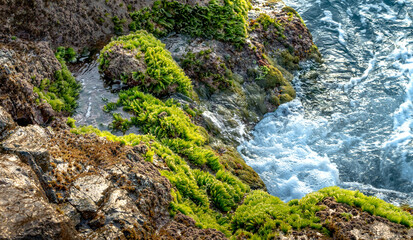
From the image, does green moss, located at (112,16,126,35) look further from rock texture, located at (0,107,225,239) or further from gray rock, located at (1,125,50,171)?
gray rock, located at (1,125,50,171)

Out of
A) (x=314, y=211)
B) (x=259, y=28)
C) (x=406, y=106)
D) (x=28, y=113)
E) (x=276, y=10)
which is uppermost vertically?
(x=276, y=10)

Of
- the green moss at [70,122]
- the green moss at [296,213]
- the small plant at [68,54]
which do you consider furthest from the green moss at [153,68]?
the green moss at [296,213]

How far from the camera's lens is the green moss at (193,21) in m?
15.4

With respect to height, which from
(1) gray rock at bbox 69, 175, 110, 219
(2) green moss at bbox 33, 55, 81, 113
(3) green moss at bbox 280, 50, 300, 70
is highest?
(3) green moss at bbox 280, 50, 300, 70

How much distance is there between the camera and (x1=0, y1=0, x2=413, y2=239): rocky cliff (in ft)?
20.3

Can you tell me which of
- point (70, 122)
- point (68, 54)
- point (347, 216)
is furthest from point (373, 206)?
point (68, 54)

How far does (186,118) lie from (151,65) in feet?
8.46

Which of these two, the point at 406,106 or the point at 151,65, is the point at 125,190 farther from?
the point at 406,106

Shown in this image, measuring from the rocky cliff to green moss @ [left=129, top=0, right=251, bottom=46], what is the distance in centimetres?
6

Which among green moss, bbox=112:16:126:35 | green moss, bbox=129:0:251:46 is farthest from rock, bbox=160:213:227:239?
green moss, bbox=129:0:251:46

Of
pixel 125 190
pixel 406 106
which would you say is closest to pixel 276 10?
pixel 406 106

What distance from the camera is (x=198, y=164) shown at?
10.4 metres

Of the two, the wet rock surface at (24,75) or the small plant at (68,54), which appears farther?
the small plant at (68,54)

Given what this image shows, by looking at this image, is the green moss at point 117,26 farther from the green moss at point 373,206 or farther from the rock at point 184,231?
the green moss at point 373,206
